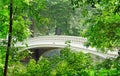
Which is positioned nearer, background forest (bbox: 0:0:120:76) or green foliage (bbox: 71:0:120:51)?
background forest (bbox: 0:0:120:76)

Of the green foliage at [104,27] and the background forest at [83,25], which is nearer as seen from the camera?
the background forest at [83,25]

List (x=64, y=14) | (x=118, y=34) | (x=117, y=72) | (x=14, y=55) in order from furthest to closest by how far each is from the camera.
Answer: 1. (x=64, y=14)
2. (x=14, y=55)
3. (x=118, y=34)
4. (x=117, y=72)

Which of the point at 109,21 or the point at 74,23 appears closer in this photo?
the point at 109,21

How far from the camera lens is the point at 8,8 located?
335 inches

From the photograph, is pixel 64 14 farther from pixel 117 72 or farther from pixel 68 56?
pixel 117 72

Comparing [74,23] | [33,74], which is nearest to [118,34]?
[33,74]

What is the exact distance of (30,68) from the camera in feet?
36.4

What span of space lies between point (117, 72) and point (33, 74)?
6.41 metres

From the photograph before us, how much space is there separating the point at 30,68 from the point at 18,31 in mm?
2201

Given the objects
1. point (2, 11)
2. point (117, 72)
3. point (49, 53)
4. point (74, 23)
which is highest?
point (2, 11)

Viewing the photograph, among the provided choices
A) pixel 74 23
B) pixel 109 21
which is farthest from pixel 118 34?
pixel 74 23

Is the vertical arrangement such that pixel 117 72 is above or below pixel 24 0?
below

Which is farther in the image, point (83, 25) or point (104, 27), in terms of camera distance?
point (83, 25)

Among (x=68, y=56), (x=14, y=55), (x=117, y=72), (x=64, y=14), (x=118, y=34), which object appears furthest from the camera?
(x=64, y=14)
